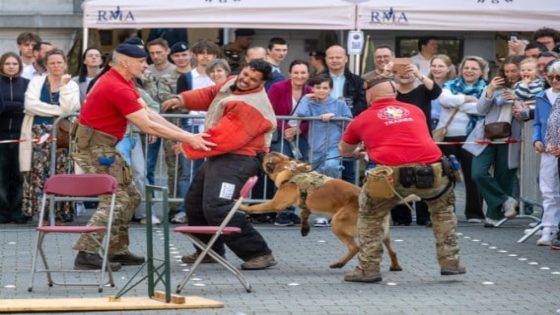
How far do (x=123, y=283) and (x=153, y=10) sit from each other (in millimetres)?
7379

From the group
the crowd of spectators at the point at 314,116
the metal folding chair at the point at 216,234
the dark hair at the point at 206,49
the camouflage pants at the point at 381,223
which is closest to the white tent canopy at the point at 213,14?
the dark hair at the point at 206,49

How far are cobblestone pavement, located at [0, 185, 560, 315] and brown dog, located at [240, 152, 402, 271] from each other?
12.2 inches

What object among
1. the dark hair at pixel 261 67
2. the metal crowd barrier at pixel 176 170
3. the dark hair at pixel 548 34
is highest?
the dark hair at pixel 548 34

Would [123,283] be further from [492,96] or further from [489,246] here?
[492,96]

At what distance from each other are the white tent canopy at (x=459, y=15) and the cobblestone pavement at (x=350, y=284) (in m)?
3.73

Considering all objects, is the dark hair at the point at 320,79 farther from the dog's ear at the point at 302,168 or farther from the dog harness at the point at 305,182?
the dog harness at the point at 305,182

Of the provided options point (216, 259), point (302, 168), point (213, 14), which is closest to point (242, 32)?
point (213, 14)

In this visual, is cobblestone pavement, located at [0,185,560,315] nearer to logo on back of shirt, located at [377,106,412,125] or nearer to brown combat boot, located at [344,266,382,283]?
brown combat boot, located at [344,266,382,283]

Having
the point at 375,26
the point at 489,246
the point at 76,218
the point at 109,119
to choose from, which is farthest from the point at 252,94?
the point at 375,26

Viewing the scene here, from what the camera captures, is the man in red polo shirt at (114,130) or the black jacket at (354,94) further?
the black jacket at (354,94)

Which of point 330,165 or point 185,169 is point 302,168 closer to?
point 330,165

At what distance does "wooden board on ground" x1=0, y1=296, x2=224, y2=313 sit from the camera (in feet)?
35.4

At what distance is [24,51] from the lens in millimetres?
18859

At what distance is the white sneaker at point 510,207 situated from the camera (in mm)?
16625
